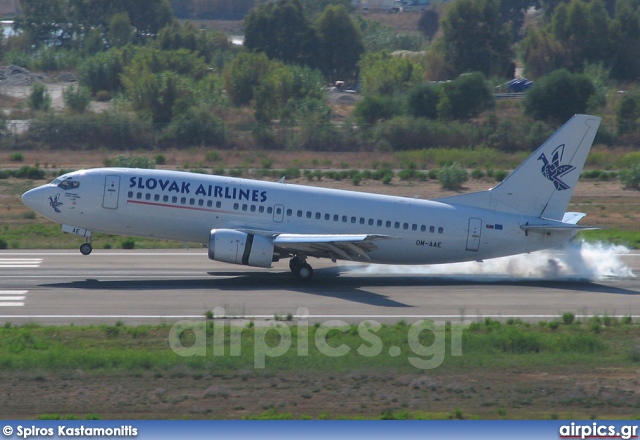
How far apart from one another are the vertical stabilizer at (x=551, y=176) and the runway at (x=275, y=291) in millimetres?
2766

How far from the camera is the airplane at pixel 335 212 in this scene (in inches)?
1239

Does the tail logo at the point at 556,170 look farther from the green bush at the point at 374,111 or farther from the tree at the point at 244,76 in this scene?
the tree at the point at 244,76

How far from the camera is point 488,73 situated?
394 ft

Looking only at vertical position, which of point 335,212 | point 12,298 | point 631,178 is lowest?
point 631,178

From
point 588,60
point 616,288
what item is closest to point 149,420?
point 616,288

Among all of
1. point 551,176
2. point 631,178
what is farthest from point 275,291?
point 631,178

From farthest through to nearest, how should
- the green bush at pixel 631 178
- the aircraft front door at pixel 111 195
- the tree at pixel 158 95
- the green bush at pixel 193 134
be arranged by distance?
the tree at pixel 158 95, the green bush at pixel 193 134, the green bush at pixel 631 178, the aircraft front door at pixel 111 195

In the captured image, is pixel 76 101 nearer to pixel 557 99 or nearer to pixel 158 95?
pixel 158 95

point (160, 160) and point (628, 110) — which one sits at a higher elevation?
point (628, 110)

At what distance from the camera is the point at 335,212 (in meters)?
32.0

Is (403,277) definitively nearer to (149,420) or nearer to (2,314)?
(2,314)

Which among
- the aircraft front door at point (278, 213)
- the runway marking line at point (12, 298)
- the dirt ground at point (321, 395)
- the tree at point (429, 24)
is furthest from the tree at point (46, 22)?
the dirt ground at point (321, 395)

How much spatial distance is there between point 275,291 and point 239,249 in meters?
1.94

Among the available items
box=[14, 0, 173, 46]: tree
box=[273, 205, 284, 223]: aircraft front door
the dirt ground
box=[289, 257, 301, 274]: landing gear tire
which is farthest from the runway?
box=[14, 0, 173, 46]: tree
